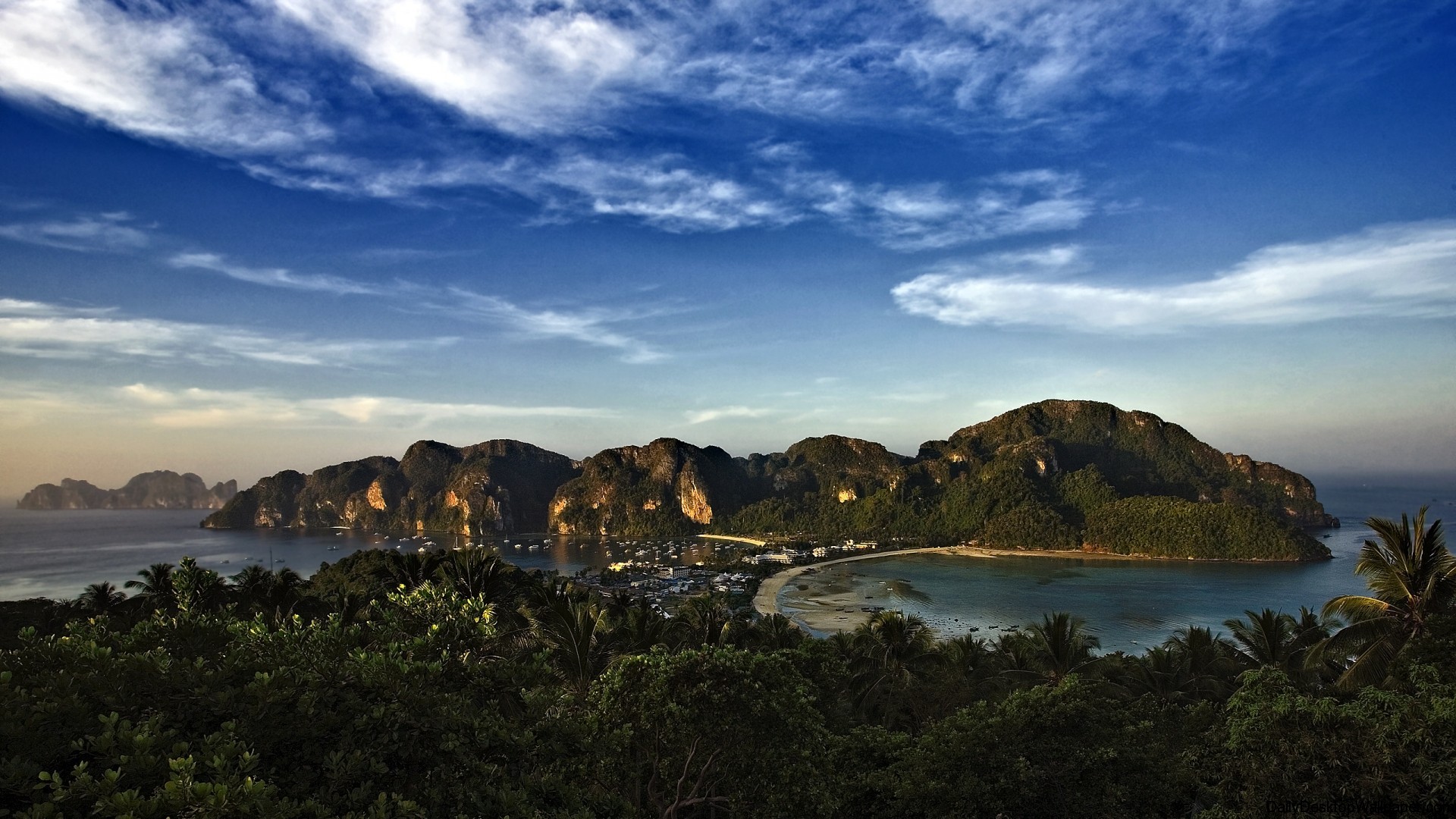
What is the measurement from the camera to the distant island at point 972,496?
356 feet

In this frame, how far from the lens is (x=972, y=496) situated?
460 feet

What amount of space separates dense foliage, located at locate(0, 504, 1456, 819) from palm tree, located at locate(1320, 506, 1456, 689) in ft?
0.23

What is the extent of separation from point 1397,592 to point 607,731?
58.4ft

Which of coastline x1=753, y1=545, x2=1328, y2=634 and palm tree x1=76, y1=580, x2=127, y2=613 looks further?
coastline x1=753, y1=545, x2=1328, y2=634

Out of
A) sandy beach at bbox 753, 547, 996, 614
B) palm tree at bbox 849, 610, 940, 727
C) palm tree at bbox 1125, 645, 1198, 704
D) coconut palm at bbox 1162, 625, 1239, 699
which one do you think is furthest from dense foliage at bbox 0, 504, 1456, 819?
sandy beach at bbox 753, 547, 996, 614

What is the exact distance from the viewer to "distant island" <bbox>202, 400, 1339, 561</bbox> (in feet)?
356

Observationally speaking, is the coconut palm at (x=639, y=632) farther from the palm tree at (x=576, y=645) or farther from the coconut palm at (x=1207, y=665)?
the coconut palm at (x=1207, y=665)

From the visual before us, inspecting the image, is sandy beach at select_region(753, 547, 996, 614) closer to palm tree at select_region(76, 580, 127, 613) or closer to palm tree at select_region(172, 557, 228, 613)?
palm tree at select_region(76, 580, 127, 613)

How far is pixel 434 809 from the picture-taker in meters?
6.15

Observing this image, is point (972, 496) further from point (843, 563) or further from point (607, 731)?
point (607, 731)

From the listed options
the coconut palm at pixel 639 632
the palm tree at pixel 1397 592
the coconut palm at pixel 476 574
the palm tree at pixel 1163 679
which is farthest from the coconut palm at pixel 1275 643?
the coconut palm at pixel 476 574

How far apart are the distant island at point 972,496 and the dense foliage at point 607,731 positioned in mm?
A: 99357

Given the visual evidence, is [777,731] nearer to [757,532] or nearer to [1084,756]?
[1084,756]

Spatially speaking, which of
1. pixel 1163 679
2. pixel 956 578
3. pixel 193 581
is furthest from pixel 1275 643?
pixel 956 578
